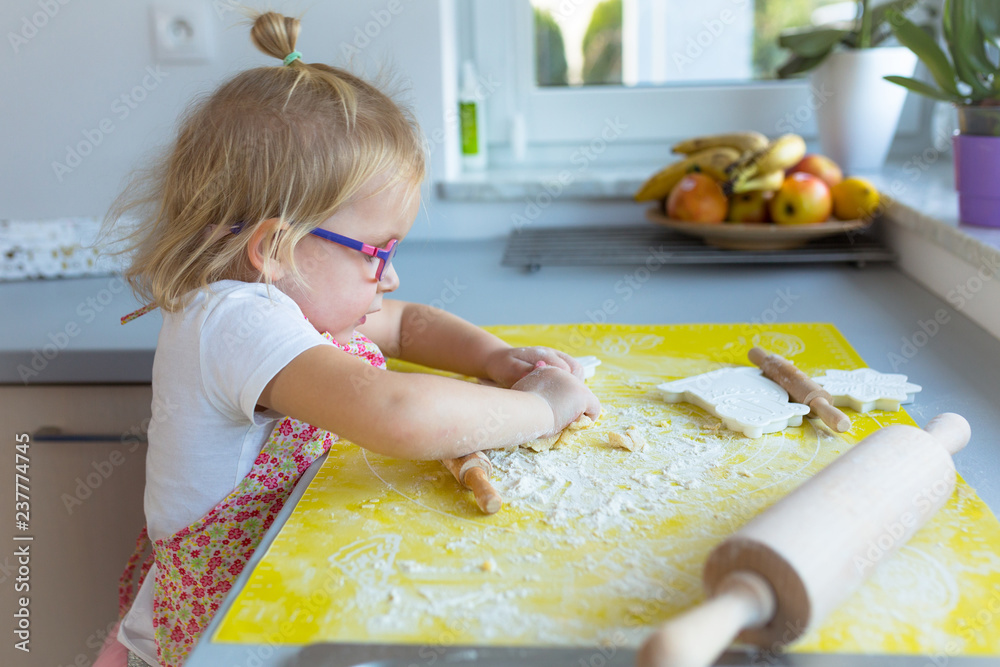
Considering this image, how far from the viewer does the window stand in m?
1.69

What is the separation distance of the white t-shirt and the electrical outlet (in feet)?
2.96

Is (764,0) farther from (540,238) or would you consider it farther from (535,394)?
(535,394)

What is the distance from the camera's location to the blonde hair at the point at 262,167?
27.7 inches

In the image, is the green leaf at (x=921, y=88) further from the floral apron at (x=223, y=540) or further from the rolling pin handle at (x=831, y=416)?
the floral apron at (x=223, y=540)

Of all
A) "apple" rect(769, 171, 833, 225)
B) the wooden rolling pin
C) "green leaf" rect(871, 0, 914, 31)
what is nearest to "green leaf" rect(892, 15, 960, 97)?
"green leaf" rect(871, 0, 914, 31)

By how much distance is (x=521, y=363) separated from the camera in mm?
846

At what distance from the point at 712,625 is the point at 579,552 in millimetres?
154

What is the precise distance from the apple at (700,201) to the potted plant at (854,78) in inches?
13.3

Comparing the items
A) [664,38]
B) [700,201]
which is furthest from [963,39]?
[664,38]

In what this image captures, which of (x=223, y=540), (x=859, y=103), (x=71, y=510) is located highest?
(x=859, y=103)

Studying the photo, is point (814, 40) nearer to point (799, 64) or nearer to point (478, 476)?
point (799, 64)

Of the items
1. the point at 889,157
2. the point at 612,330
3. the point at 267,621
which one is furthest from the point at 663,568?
the point at 889,157

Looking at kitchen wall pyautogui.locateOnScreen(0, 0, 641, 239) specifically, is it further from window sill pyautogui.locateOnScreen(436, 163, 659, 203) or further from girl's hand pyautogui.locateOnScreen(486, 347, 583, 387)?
girl's hand pyautogui.locateOnScreen(486, 347, 583, 387)

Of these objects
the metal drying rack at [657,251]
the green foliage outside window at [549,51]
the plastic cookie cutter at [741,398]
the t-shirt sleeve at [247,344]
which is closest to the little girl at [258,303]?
the t-shirt sleeve at [247,344]
